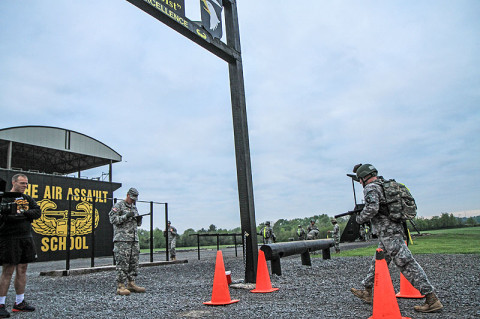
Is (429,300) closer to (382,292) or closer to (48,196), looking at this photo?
(382,292)

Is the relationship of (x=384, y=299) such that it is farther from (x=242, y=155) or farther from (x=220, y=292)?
(x=242, y=155)

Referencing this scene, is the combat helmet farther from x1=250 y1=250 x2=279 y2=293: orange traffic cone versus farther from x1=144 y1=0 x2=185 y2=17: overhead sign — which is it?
x1=144 y1=0 x2=185 y2=17: overhead sign

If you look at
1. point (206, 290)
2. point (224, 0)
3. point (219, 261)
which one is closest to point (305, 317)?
point (219, 261)

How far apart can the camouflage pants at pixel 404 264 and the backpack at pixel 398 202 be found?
0.92 feet

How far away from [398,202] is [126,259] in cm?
485

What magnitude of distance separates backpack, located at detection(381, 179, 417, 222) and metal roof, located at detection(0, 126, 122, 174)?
2539cm

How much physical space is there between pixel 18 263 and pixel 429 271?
7.56 meters

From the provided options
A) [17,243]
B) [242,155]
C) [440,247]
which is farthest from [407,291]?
[440,247]

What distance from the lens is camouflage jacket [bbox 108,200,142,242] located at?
656 cm

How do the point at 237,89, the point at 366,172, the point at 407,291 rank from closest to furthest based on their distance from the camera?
the point at 366,172 < the point at 407,291 < the point at 237,89

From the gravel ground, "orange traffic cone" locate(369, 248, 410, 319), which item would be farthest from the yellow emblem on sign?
"orange traffic cone" locate(369, 248, 410, 319)

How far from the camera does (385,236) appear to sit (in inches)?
172

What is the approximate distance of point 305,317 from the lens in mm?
3838

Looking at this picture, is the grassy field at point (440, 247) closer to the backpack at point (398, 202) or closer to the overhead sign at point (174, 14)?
the backpack at point (398, 202)
